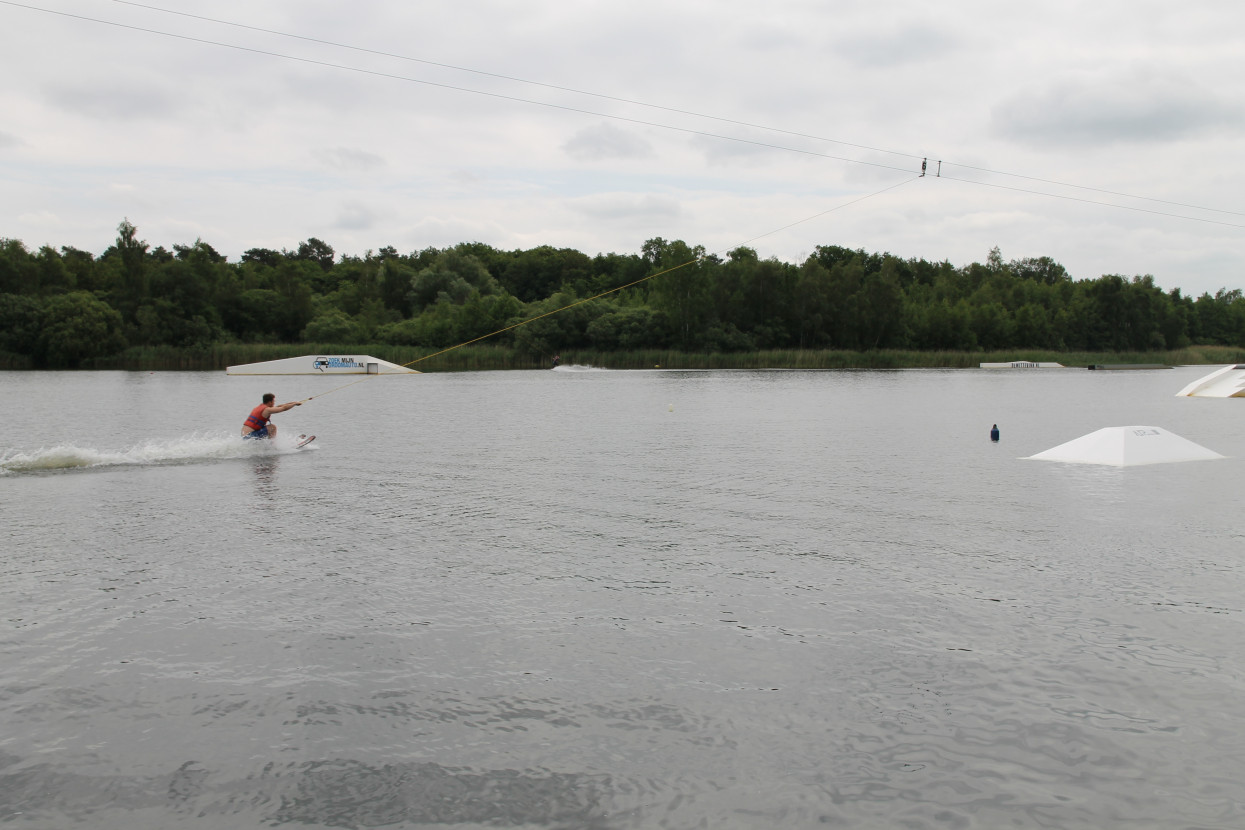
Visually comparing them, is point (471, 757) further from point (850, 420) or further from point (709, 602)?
point (850, 420)

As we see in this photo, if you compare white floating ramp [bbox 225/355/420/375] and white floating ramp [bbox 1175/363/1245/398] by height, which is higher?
white floating ramp [bbox 1175/363/1245/398]

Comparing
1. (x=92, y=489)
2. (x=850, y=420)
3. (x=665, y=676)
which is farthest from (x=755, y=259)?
(x=665, y=676)

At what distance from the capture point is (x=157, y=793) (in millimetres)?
5641

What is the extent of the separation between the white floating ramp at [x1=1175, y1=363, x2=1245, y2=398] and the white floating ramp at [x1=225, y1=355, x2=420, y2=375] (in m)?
58.1

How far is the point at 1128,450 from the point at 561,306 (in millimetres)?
101336

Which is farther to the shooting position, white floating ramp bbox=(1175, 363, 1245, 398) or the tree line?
the tree line

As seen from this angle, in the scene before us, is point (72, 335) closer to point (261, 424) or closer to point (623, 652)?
point (261, 424)

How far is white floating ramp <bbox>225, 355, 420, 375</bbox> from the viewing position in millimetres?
79625

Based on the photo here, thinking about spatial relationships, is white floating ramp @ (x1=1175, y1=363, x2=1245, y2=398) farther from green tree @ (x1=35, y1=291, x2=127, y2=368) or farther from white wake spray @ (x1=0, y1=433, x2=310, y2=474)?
green tree @ (x1=35, y1=291, x2=127, y2=368)

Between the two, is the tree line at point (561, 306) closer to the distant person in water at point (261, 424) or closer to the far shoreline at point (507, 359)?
the far shoreline at point (507, 359)

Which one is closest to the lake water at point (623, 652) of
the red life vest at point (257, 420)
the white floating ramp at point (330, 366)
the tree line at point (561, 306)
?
the red life vest at point (257, 420)

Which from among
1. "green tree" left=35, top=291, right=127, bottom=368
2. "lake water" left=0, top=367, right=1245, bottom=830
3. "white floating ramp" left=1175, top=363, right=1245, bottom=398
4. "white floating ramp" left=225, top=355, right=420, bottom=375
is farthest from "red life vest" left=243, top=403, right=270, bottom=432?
"green tree" left=35, top=291, right=127, bottom=368

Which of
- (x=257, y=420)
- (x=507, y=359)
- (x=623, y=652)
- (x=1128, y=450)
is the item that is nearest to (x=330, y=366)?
(x=507, y=359)

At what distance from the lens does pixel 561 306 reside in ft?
389
